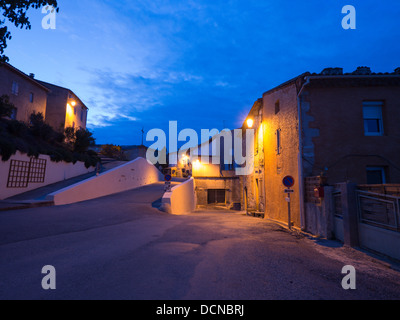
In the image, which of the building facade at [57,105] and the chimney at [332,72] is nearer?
the chimney at [332,72]

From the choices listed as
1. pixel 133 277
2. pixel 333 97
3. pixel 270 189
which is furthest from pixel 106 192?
pixel 333 97

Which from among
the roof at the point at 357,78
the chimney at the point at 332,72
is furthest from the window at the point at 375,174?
the chimney at the point at 332,72

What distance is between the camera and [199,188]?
2939 centimetres

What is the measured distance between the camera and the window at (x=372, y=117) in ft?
34.7

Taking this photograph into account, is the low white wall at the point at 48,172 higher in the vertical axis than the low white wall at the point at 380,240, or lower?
higher

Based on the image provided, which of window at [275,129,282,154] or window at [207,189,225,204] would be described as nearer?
window at [275,129,282,154]

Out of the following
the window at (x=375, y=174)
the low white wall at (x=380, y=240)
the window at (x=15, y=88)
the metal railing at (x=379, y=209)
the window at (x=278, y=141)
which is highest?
the window at (x=15, y=88)

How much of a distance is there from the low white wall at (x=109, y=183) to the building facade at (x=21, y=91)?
1010cm

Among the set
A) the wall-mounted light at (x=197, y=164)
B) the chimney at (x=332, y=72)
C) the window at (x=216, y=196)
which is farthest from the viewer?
the wall-mounted light at (x=197, y=164)

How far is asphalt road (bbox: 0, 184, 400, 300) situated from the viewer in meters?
3.24

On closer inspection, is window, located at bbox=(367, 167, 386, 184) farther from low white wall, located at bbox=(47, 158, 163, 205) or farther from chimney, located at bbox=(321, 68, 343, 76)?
low white wall, located at bbox=(47, 158, 163, 205)

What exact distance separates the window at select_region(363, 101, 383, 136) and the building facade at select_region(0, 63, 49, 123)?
25079 mm

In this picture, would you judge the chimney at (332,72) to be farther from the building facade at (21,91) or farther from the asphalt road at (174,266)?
the building facade at (21,91)

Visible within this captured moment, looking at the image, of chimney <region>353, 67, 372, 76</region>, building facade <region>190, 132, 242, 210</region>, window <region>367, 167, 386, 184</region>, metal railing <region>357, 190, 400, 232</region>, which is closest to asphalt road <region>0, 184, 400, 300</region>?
metal railing <region>357, 190, 400, 232</region>
